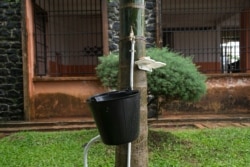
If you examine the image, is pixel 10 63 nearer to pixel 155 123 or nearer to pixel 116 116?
pixel 155 123

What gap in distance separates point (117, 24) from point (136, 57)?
214 inches

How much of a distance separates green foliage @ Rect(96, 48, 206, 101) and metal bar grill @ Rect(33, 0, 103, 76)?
338cm

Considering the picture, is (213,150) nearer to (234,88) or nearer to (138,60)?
(138,60)

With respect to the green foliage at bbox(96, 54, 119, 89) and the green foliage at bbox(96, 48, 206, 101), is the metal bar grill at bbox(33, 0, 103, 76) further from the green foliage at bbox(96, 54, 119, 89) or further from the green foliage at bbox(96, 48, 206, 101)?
the green foliage at bbox(96, 48, 206, 101)

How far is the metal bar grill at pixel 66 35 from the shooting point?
30.5 ft

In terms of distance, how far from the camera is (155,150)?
490 centimetres

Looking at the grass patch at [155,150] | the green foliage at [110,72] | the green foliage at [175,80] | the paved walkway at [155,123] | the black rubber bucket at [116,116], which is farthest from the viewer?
the paved walkway at [155,123]

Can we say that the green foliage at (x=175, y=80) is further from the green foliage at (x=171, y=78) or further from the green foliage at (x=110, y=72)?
the green foliage at (x=110, y=72)

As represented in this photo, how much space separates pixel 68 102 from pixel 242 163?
4.70 meters

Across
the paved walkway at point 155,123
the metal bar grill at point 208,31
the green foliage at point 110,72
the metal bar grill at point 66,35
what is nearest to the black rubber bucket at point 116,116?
the green foliage at point 110,72

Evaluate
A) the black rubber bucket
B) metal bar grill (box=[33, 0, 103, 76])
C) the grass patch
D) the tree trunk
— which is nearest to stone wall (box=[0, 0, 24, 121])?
metal bar grill (box=[33, 0, 103, 76])

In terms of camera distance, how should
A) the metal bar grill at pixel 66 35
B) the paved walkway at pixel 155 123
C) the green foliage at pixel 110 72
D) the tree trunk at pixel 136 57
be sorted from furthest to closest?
the metal bar grill at pixel 66 35 → the paved walkway at pixel 155 123 → the green foliage at pixel 110 72 → the tree trunk at pixel 136 57

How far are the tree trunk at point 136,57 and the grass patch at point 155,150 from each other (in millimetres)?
1541

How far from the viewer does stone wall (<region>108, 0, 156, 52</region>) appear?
26.6ft
